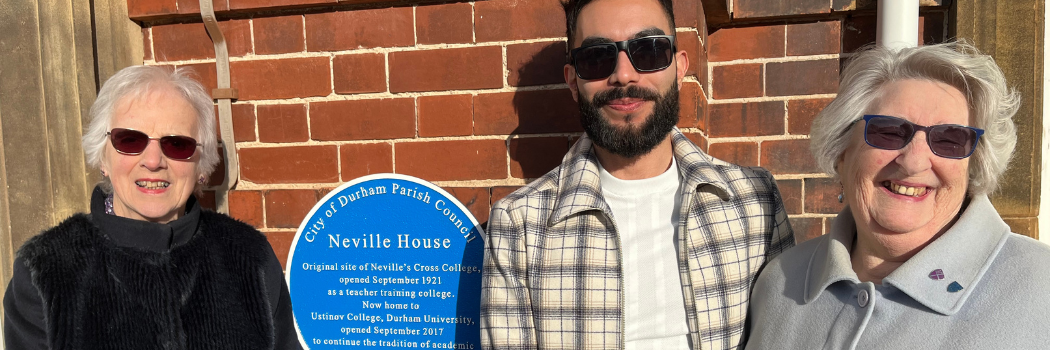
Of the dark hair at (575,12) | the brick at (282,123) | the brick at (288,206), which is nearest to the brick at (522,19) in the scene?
the dark hair at (575,12)

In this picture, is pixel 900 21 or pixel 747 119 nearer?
pixel 900 21

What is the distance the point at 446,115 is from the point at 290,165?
1.95 feet

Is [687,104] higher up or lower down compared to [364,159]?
higher up

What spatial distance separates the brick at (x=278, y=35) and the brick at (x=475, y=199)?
2.42 ft

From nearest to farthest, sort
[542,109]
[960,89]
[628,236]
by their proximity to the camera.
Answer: [960,89] → [628,236] → [542,109]

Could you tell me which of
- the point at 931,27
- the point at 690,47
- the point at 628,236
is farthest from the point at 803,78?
the point at 628,236

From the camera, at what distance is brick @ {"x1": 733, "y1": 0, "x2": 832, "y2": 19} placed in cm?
209

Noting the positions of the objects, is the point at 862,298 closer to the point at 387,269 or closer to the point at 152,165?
the point at 387,269

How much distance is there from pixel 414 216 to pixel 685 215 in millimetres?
854

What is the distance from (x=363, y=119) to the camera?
6.81 feet

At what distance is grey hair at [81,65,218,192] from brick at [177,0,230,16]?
0.35 meters

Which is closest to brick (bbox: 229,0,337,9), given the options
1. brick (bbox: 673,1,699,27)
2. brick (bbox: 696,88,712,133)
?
brick (bbox: 673,1,699,27)

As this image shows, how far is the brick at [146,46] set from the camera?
2236 mm

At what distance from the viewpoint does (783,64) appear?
7.05 ft
